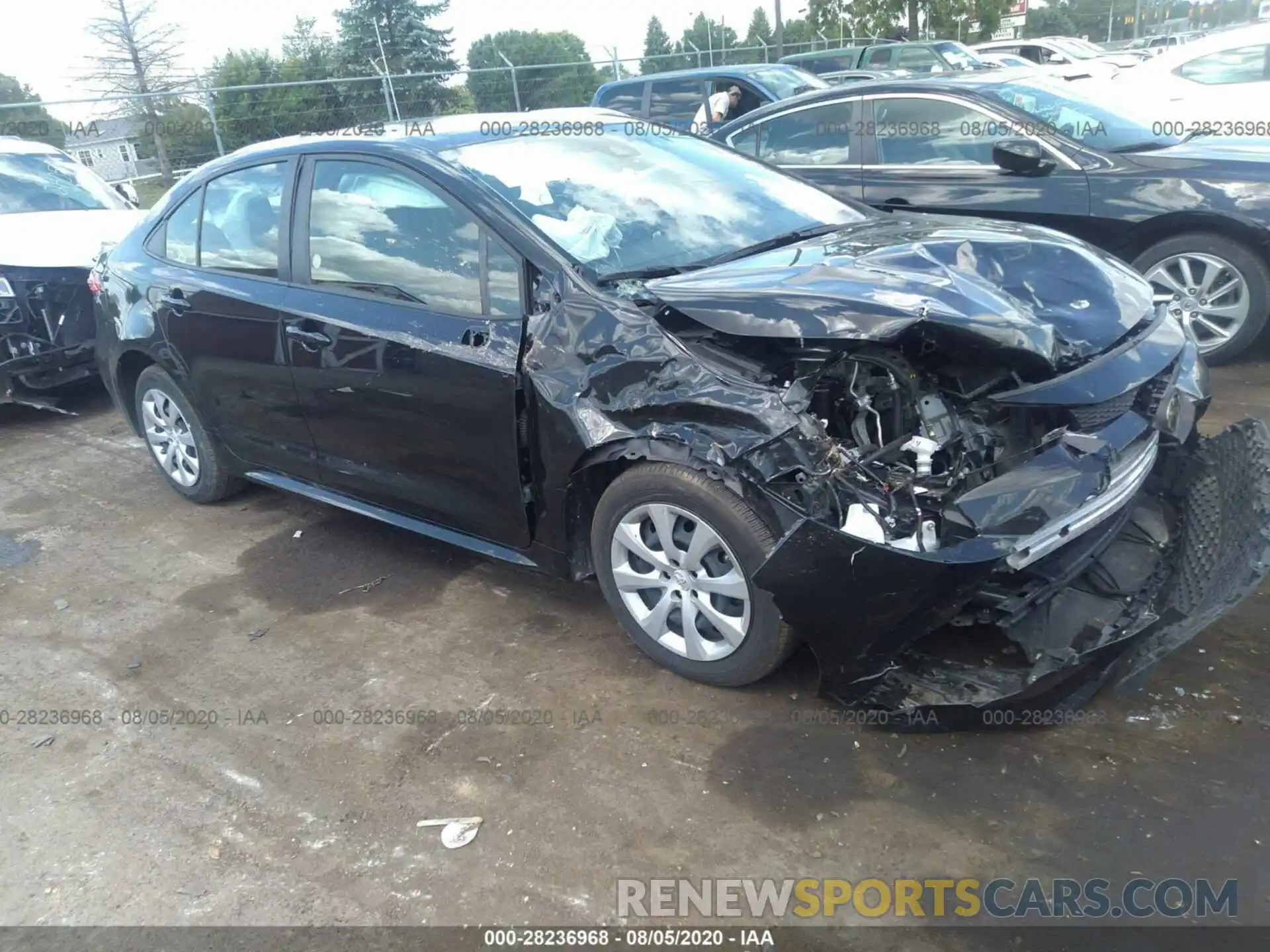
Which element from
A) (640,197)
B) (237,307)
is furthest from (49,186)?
(640,197)

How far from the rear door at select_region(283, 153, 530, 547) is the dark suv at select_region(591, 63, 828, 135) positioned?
7740 millimetres

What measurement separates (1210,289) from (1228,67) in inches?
249

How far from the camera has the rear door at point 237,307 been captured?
412 cm

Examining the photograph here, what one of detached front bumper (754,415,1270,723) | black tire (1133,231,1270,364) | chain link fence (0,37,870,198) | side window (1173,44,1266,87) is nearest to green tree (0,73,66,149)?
chain link fence (0,37,870,198)

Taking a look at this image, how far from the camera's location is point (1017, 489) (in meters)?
2.62

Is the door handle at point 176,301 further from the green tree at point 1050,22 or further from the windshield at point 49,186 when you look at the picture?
the green tree at point 1050,22

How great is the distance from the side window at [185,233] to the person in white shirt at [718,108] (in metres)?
7.15

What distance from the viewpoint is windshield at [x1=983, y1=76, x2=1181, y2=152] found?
19.8 feet

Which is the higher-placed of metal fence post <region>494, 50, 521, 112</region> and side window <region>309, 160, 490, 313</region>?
metal fence post <region>494, 50, 521, 112</region>

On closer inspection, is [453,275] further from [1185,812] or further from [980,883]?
[1185,812]

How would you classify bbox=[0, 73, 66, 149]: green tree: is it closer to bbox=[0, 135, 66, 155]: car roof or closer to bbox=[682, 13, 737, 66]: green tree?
bbox=[0, 135, 66, 155]: car roof

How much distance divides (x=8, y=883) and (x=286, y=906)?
87cm

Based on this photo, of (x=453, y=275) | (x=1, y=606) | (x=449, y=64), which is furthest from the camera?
(x=449, y=64)

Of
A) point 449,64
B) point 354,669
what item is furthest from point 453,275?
point 449,64
